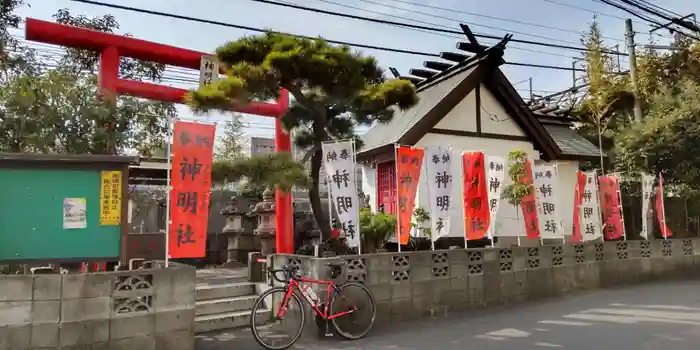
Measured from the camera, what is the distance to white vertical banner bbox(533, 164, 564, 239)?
1184 cm

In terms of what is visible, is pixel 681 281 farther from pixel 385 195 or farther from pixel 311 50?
pixel 311 50

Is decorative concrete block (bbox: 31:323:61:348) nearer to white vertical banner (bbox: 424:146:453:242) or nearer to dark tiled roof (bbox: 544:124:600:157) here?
white vertical banner (bbox: 424:146:453:242)

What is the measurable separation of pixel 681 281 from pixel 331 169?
11.6 metres

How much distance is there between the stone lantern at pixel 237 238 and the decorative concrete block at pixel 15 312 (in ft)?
30.4

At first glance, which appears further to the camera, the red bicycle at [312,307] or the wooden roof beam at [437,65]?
the wooden roof beam at [437,65]

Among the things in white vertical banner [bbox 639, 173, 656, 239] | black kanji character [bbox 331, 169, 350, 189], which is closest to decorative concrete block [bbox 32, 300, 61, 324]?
black kanji character [bbox 331, 169, 350, 189]

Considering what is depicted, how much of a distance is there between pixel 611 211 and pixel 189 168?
11848mm

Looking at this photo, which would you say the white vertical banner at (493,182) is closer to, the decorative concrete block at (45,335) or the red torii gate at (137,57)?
the red torii gate at (137,57)

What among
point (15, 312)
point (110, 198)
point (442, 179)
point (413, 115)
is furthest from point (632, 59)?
point (15, 312)

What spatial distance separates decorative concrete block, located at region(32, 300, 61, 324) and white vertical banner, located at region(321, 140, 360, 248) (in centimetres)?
448

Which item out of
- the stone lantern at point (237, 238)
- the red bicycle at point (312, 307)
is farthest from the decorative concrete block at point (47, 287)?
the stone lantern at point (237, 238)

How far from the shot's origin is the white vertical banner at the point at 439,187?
9812mm

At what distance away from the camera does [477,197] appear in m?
10.5

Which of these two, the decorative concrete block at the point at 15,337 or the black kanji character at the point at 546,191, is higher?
the black kanji character at the point at 546,191
